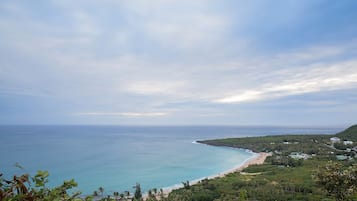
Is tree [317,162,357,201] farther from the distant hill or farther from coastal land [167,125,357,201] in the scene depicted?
the distant hill

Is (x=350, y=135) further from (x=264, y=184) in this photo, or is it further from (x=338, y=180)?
(x=338, y=180)

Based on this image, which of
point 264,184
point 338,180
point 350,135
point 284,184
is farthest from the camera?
point 350,135

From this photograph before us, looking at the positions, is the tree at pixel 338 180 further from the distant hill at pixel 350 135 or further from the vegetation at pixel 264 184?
the distant hill at pixel 350 135

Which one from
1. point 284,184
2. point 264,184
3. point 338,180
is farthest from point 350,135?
point 338,180

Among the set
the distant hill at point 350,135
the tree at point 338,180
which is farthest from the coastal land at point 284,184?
the distant hill at point 350,135

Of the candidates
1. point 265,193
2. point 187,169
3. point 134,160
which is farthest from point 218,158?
point 265,193

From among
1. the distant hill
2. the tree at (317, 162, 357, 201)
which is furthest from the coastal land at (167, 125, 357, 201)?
the distant hill

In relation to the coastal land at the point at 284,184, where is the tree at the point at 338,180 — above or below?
above

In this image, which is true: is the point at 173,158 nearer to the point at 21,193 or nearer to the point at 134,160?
the point at 134,160

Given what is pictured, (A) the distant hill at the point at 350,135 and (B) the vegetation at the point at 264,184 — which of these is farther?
(A) the distant hill at the point at 350,135
